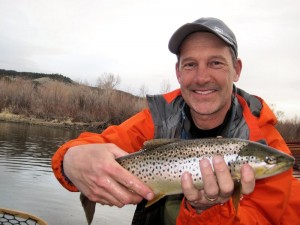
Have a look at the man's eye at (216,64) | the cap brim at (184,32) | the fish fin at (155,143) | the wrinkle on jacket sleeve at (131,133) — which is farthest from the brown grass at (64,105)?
the fish fin at (155,143)

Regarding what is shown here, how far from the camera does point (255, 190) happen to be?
11.1ft

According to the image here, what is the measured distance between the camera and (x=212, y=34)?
3.83m

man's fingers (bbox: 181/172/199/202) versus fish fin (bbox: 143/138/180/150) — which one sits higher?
fish fin (bbox: 143/138/180/150)

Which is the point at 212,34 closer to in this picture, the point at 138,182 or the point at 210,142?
the point at 210,142

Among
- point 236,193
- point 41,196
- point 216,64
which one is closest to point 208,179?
point 236,193

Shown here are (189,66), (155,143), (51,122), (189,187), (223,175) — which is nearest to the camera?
(223,175)

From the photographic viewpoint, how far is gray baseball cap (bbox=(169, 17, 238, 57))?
3758 mm

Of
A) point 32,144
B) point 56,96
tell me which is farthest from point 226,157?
point 56,96

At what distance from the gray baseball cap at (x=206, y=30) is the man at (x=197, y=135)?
1cm

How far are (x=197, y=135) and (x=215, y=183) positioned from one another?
146 cm

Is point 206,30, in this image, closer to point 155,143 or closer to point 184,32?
point 184,32

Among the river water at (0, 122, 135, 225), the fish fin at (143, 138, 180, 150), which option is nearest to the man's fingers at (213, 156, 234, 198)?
the fish fin at (143, 138, 180, 150)

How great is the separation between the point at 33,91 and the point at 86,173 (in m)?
39.1

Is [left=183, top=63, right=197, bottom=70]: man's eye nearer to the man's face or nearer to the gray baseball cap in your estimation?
the man's face
